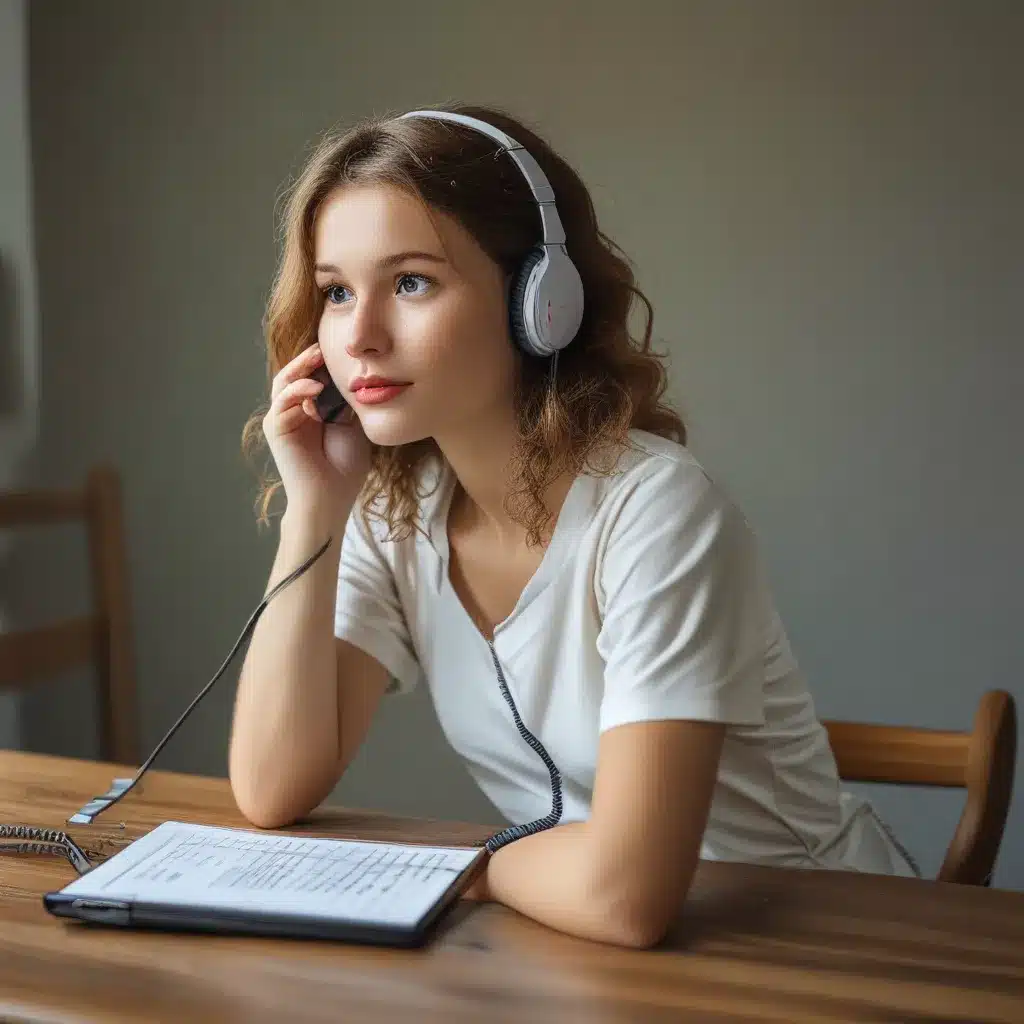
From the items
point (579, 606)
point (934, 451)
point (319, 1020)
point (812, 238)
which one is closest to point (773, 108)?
point (812, 238)

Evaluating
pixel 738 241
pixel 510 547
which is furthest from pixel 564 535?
pixel 738 241

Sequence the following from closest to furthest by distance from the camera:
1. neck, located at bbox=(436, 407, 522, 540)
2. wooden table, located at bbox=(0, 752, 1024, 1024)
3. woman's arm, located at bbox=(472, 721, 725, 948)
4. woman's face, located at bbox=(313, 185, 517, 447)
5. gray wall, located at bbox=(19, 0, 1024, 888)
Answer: wooden table, located at bbox=(0, 752, 1024, 1024), woman's arm, located at bbox=(472, 721, 725, 948), woman's face, located at bbox=(313, 185, 517, 447), neck, located at bbox=(436, 407, 522, 540), gray wall, located at bbox=(19, 0, 1024, 888)

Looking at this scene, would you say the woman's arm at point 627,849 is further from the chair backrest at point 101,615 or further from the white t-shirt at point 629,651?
the chair backrest at point 101,615

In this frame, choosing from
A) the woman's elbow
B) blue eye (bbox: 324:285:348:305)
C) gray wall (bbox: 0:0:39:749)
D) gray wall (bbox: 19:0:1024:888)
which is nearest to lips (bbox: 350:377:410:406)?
blue eye (bbox: 324:285:348:305)

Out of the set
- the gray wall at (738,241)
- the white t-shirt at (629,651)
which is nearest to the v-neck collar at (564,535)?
the white t-shirt at (629,651)

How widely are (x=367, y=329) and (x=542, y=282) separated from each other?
0.53 feet

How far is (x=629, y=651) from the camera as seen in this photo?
93 centimetres

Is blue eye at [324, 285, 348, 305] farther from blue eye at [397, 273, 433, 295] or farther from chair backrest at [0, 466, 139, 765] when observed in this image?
chair backrest at [0, 466, 139, 765]

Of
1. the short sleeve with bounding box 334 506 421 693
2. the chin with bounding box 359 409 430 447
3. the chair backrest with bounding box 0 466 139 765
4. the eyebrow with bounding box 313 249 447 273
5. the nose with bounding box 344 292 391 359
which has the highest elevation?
the eyebrow with bounding box 313 249 447 273

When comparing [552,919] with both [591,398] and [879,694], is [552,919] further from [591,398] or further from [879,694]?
[879,694]

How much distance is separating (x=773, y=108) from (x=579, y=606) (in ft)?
4.73

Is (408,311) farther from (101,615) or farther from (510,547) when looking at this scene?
(101,615)

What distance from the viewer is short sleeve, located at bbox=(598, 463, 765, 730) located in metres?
0.90

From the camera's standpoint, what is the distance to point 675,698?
2.92 ft
